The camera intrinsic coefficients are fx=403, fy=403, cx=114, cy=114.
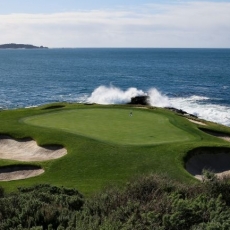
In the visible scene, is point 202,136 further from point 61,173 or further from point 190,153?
point 61,173

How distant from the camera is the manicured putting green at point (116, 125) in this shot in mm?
26031

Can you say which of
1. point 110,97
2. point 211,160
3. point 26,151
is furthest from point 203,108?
point 26,151

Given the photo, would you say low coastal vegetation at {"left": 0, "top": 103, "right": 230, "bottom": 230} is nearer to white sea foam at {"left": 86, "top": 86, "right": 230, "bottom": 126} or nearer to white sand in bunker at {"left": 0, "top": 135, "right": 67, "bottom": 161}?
white sand in bunker at {"left": 0, "top": 135, "right": 67, "bottom": 161}

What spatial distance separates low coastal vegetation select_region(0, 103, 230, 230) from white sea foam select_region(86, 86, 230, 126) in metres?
24.4

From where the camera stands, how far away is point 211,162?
82.3ft

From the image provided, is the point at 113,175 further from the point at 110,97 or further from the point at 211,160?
the point at 110,97

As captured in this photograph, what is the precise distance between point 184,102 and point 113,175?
4779 cm

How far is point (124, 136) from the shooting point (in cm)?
2617

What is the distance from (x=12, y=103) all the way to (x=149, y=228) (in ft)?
203

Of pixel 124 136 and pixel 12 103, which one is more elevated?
pixel 124 136

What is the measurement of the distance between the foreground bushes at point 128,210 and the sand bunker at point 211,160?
28.6 ft

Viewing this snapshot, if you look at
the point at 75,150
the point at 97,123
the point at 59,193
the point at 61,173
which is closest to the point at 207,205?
the point at 59,193

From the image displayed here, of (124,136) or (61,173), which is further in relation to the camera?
(124,136)

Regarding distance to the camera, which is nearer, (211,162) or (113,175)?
(113,175)
